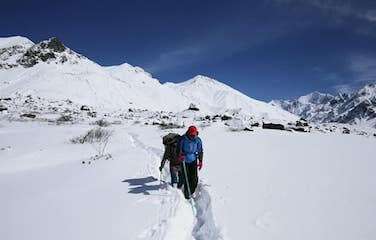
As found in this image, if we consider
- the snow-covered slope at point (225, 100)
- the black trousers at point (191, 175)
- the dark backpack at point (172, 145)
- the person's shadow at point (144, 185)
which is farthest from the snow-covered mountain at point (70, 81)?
the black trousers at point (191, 175)

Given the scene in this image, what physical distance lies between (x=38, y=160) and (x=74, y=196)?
7478 millimetres

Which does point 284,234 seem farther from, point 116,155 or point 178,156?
point 116,155

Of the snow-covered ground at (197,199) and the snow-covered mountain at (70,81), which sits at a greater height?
the snow-covered mountain at (70,81)

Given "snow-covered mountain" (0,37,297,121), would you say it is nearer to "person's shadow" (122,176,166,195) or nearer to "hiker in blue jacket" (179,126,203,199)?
"person's shadow" (122,176,166,195)

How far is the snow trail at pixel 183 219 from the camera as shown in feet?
23.5

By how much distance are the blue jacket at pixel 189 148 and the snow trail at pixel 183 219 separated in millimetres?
1023

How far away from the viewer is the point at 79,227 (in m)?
7.32

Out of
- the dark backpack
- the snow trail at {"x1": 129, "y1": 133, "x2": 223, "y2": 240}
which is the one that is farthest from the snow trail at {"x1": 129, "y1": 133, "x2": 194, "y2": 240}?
the dark backpack

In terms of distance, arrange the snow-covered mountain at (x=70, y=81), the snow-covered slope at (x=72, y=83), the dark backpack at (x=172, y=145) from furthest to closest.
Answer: the snow-covered mountain at (x=70, y=81)
the snow-covered slope at (x=72, y=83)
the dark backpack at (x=172, y=145)

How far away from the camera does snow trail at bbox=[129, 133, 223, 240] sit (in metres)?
7.16

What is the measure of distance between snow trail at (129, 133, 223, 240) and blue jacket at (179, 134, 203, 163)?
3.36ft

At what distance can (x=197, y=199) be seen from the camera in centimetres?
986

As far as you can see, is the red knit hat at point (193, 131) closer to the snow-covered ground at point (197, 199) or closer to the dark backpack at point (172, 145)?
the dark backpack at point (172, 145)

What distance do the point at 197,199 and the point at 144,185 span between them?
195 cm
